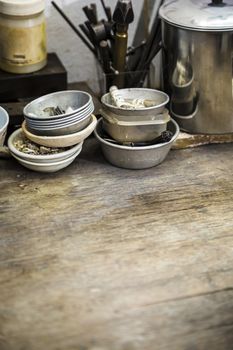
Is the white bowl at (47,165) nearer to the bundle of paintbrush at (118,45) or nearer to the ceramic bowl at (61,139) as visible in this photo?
the ceramic bowl at (61,139)

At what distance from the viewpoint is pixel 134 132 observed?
0.97m

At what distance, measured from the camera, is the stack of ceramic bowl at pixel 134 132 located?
97cm

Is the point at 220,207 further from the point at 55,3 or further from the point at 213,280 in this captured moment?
the point at 55,3

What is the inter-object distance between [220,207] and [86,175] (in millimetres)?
242

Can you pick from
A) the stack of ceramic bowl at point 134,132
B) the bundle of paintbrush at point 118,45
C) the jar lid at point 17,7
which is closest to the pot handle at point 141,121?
the stack of ceramic bowl at point 134,132

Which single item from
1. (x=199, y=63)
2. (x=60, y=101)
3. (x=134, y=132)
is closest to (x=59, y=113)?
(x=60, y=101)

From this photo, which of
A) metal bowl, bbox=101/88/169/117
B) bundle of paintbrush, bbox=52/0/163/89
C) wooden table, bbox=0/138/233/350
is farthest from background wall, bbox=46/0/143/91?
wooden table, bbox=0/138/233/350

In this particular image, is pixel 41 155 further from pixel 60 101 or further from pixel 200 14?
pixel 200 14

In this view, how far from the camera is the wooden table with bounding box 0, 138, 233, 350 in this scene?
2.23 ft

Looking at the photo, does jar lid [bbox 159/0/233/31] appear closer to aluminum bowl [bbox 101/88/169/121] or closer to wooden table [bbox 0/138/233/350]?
aluminum bowl [bbox 101/88/169/121]

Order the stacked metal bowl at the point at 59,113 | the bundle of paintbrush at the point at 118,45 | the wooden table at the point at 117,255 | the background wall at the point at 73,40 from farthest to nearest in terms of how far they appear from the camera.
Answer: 1. the background wall at the point at 73,40
2. the bundle of paintbrush at the point at 118,45
3. the stacked metal bowl at the point at 59,113
4. the wooden table at the point at 117,255

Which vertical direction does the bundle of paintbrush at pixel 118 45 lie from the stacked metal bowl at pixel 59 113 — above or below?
above

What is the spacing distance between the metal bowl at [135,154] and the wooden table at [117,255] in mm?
14

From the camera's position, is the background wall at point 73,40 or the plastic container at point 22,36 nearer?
the plastic container at point 22,36
